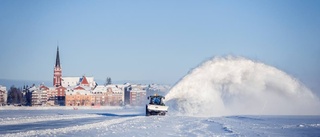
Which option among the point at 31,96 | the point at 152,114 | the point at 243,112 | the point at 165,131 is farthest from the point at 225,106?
the point at 31,96

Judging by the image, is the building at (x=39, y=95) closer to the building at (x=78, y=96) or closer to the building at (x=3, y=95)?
the building at (x=78, y=96)

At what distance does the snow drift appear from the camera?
5759 cm

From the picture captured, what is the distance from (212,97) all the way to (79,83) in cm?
13266

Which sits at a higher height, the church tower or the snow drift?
the church tower

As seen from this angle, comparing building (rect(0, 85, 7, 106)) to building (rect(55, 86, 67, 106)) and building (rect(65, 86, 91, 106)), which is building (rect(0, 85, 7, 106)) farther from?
building (rect(65, 86, 91, 106))


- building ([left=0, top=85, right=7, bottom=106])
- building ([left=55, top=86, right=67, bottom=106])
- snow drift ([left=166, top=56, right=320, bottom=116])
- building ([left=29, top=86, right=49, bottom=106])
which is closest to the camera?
snow drift ([left=166, top=56, right=320, bottom=116])

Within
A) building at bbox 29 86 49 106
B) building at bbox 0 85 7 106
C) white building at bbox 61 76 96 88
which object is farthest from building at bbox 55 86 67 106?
building at bbox 0 85 7 106

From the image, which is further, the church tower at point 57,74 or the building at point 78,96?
the church tower at point 57,74

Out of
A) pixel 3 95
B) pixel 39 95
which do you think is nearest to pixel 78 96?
pixel 39 95

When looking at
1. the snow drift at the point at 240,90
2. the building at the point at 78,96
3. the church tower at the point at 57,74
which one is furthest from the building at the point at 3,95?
the snow drift at the point at 240,90

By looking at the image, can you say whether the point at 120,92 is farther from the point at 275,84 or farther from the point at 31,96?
the point at 275,84

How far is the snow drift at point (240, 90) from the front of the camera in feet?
189

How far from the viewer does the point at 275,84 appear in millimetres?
58562

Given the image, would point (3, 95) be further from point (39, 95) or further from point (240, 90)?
point (240, 90)
